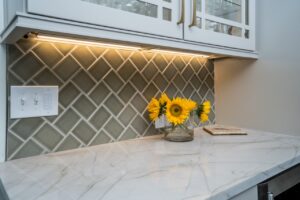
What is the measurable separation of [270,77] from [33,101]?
115 cm

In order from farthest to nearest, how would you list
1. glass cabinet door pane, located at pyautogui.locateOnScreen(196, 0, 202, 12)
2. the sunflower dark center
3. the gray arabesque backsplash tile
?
the sunflower dark center
glass cabinet door pane, located at pyautogui.locateOnScreen(196, 0, 202, 12)
the gray arabesque backsplash tile

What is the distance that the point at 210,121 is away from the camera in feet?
4.97

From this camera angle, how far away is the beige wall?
1.14 metres

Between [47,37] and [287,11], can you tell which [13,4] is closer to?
[47,37]

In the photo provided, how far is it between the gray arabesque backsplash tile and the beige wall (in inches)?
15.1

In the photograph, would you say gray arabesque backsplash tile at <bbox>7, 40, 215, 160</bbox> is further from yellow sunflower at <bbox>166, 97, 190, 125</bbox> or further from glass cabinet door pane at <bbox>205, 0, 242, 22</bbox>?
glass cabinet door pane at <bbox>205, 0, 242, 22</bbox>

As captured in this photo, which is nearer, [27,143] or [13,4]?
[13,4]

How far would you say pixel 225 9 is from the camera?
3.75ft

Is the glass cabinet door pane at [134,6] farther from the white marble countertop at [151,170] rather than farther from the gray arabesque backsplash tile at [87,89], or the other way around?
the white marble countertop at [151,170]

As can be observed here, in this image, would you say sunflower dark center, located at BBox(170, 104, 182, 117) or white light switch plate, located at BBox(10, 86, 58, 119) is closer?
white light switch plate, located at BBox(10, 86, 58, 119)

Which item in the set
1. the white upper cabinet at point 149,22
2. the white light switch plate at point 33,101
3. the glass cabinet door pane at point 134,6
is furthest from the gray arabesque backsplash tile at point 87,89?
the glass cabinet door pane at point 134,6

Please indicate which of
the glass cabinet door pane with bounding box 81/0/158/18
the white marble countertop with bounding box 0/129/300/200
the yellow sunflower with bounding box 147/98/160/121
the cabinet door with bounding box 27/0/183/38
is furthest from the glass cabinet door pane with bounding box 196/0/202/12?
the white marble countertop with bounding box 0/129/300/200

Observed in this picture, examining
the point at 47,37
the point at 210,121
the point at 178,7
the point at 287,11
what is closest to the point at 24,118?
the point at 47,37

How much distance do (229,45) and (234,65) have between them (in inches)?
13.9
